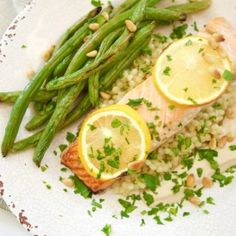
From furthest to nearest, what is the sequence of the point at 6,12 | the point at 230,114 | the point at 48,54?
the point at 6,12 < the point at 48,54 < the point at 230,114

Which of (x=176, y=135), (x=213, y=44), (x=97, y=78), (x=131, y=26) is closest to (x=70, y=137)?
(x=97, y=78)

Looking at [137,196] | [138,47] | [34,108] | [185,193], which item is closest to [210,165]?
[185,193]

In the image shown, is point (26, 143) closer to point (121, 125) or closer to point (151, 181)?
point (121, 125)

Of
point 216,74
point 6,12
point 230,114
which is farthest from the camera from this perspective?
point 6,12

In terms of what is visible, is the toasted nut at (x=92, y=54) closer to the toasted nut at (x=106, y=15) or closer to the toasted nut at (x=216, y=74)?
the toasted nut at (x=106, y=15)

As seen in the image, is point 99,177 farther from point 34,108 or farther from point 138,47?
point 138,47

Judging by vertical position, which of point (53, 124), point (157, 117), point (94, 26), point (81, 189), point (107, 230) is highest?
point (94, 26)

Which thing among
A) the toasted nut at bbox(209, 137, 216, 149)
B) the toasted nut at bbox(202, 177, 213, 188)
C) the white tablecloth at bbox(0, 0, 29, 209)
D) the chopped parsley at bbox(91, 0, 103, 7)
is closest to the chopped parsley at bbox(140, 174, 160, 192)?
the toasted nut at bbox(202, 177, 213, 188)

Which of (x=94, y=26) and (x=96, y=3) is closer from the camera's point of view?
(x=94, y=26)
